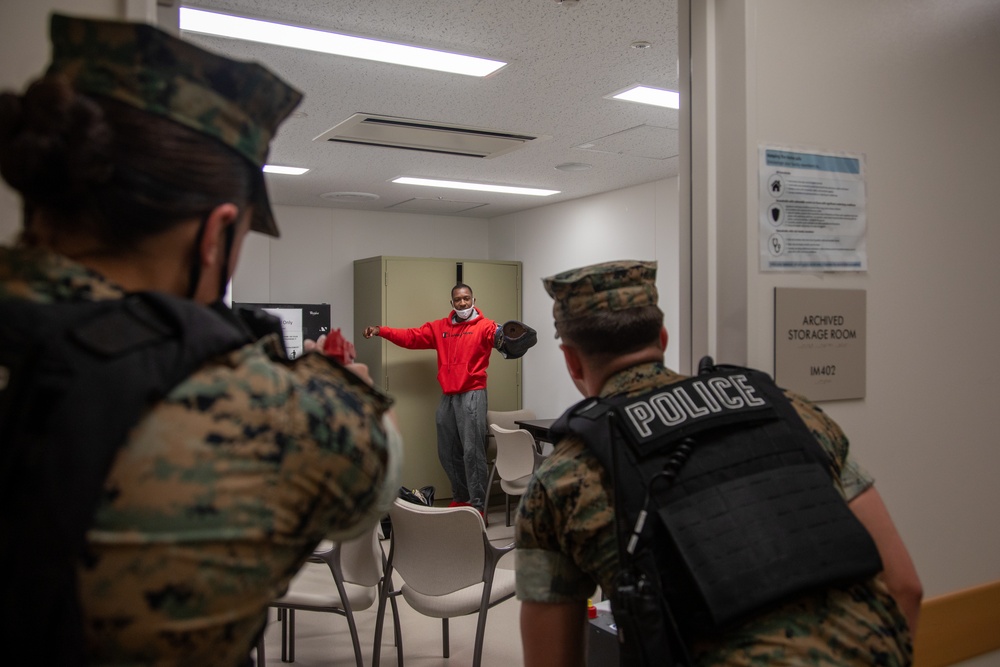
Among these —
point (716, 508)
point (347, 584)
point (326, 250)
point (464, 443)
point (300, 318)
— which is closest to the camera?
point (716, 508)

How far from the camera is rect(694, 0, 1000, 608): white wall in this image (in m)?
1.74

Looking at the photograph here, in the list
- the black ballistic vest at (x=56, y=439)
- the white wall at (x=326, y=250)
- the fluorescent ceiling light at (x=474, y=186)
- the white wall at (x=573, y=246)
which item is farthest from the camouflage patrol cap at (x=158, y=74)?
the white wall at (x=326, y=250)

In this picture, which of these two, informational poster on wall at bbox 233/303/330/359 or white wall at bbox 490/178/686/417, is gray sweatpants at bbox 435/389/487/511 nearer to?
white wall at bbox 490/178/686/417

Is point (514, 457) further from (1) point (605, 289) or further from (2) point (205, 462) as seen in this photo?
(2) point (205, 462)

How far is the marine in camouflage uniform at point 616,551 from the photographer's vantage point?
3.72ft

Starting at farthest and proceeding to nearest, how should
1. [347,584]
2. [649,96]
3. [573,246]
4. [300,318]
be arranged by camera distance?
[573,246], [300,318], [649,96], [347,584]

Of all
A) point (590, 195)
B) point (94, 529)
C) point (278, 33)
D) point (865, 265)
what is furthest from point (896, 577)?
point (590, 195)

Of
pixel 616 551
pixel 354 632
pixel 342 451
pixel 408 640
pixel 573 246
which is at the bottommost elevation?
pixel 408 640

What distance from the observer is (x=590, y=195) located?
22.5 feet

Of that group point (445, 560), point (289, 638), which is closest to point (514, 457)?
point (289, 638)

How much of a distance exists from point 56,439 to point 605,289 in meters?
0.95

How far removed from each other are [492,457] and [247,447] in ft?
19.0

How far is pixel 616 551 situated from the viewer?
1.24 metres

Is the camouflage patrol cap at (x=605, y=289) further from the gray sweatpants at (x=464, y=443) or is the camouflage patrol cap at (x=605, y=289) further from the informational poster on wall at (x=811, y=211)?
the gray sweatpants at (x=464, y=443)
